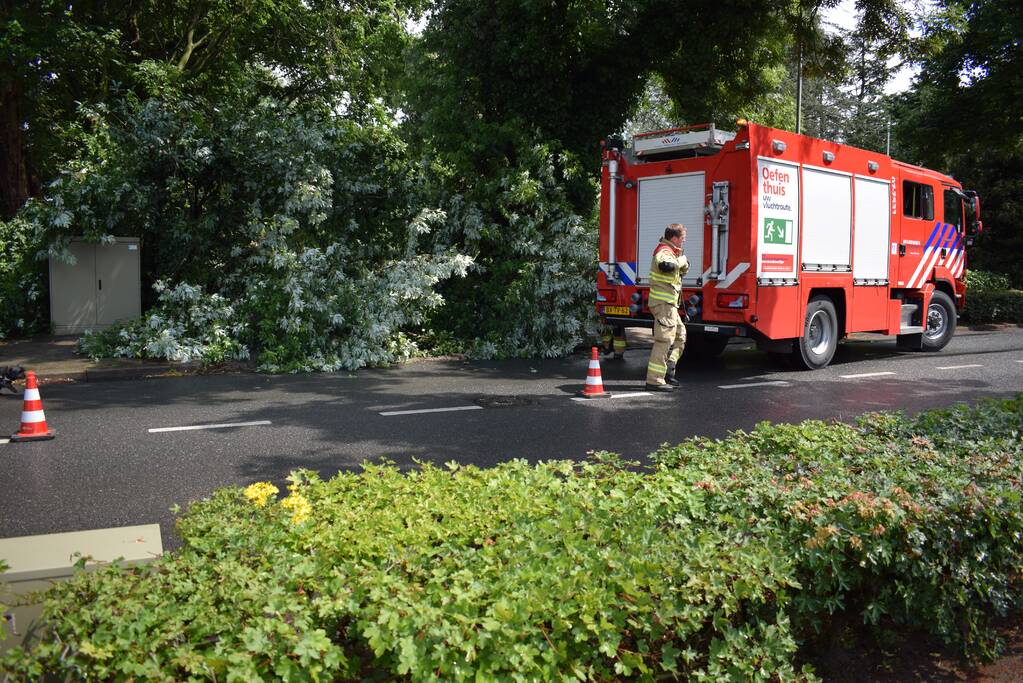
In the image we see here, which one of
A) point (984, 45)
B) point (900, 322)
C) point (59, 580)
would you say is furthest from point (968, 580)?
point (984, 45)

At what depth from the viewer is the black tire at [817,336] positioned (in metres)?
12.1

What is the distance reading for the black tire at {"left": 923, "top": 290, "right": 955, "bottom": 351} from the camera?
1495cm

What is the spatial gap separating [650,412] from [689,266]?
3.38 meters

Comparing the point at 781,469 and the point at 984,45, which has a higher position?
the point at 984,45

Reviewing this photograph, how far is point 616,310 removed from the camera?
12414 millimetres

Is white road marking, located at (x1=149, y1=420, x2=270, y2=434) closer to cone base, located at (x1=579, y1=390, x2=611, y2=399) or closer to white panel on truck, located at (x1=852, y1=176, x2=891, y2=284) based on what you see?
cone base, located at (x1=579, y1=390, x2=611, y2=399)

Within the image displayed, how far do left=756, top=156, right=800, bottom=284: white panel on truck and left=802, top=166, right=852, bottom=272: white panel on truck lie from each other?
28 centimetres

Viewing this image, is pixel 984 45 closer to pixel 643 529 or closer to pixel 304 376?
pixel 304 376

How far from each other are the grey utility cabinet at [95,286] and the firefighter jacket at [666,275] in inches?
347

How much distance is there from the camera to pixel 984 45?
17.9m

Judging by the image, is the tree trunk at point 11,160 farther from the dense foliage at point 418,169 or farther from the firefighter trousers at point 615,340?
the firefighter trousers at point 615,340

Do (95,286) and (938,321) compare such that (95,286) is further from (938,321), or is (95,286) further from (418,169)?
(938,321)

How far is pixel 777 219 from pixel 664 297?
2.04 meters

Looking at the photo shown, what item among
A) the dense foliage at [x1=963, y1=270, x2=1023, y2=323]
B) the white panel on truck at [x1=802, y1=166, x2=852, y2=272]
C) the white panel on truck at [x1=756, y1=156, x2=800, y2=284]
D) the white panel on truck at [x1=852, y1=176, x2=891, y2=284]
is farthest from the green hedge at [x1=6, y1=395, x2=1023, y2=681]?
the dense foliage at [x1=963, y1=270, x2=1023, y2=323]
